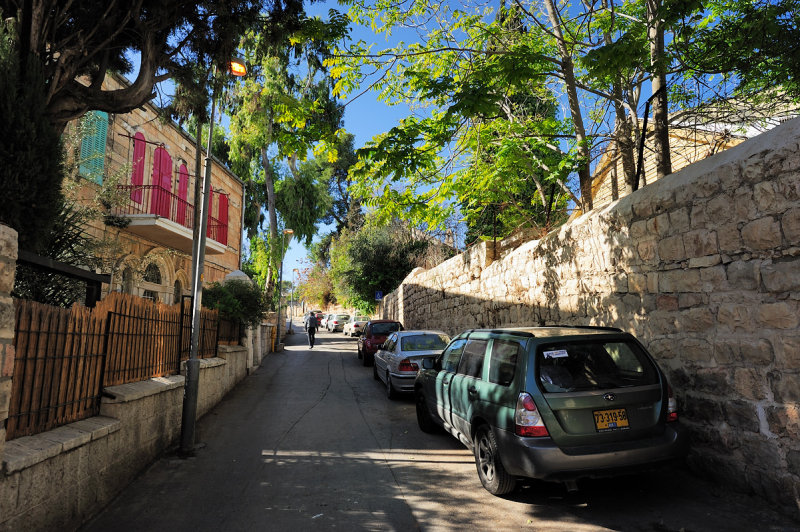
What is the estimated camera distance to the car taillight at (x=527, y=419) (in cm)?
394

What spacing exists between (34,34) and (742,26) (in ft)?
31.7

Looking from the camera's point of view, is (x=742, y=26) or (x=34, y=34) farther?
(x=742, y=26)

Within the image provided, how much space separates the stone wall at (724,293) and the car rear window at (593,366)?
3.00 feet

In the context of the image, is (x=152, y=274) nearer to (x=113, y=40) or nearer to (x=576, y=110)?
(x=113, y=40)

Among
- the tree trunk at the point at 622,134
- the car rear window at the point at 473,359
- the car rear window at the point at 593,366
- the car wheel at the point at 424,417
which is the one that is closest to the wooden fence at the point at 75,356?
the car wheel at the point at 424,417

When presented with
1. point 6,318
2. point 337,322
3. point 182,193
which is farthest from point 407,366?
point 337,322

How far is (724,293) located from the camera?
14.9ft

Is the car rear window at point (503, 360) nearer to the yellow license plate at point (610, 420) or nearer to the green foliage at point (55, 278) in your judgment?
the yellow license plate at point (610, 420)

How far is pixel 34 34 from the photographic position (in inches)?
210

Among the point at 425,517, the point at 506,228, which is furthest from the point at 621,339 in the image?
the point at 506,228

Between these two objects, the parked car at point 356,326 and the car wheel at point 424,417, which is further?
the parked car at point 356,326

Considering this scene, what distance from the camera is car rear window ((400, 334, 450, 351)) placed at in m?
10.2

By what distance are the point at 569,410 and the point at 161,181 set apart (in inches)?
536

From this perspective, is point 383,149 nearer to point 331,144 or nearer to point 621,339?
point 331,144
